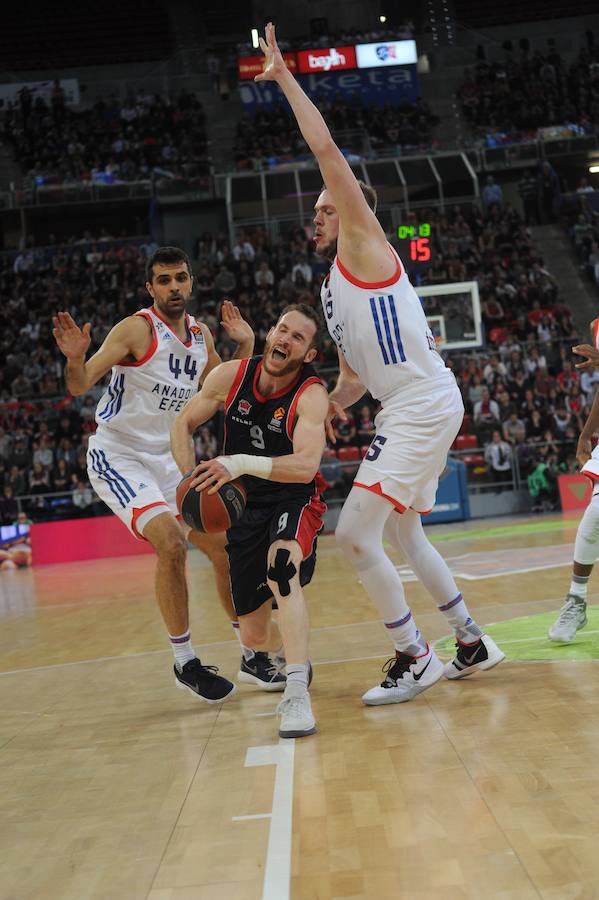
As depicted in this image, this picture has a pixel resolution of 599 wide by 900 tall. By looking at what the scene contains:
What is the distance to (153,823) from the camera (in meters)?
3.18

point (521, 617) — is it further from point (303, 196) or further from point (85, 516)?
point (303, 196)

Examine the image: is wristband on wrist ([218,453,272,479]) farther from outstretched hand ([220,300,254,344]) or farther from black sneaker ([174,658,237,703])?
outstretched hand ([220,300,254,344])

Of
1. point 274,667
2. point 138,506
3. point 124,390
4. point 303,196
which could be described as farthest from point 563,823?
point 303,196

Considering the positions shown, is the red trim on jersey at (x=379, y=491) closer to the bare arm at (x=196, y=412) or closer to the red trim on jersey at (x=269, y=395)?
the red trim on jersey at (x=269, y=395)

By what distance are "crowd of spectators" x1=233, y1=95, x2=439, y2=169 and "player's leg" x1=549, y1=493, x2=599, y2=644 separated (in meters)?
24.1

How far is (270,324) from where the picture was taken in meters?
22.9

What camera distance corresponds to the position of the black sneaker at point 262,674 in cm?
534

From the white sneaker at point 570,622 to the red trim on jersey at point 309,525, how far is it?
5.48 feet

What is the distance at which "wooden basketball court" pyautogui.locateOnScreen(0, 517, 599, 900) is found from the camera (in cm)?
257

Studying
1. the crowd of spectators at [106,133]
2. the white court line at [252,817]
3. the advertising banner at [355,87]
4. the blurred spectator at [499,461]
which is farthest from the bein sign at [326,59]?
the white court line at [252,817]

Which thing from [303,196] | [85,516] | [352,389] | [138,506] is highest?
[303,196]

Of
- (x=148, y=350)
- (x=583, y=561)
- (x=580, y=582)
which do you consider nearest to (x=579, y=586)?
(x=580, y=582)

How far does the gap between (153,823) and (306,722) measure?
1.16 m

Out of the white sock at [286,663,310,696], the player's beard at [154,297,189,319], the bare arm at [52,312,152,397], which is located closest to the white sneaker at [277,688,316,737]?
the white sock at [286,663,310,696]
